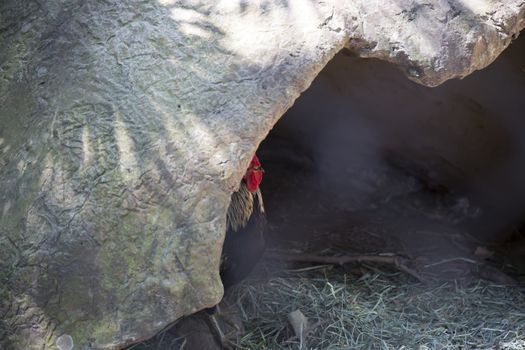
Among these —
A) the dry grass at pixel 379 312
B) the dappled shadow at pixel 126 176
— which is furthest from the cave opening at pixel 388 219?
the dappled shadow at pixel 126 176

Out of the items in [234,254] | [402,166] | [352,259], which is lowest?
[352,259]

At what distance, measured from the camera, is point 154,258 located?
2.88m

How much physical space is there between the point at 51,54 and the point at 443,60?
181 centimetres

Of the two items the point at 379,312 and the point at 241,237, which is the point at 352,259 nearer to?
the point at 379,312

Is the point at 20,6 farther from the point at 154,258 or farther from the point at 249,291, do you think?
the point at 249,291

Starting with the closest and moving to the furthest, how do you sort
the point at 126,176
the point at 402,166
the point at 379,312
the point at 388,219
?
the point at 126,176 < the point at 379,312 < the point at 388,219 < the point at 402,166

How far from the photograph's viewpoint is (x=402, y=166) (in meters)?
5.40

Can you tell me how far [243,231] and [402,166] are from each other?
199 cm

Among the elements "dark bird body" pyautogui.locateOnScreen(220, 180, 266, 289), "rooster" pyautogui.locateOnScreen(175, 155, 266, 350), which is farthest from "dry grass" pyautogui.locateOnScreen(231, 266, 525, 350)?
"dark bird body" pyautogui.locateOnScreen(220, 180, 266, 289)

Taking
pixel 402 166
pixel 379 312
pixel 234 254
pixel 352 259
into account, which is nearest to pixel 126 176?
pixel 234 254

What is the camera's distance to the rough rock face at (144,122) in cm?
288

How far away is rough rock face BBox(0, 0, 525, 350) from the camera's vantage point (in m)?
2.88

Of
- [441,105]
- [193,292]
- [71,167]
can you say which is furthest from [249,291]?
[441,105]

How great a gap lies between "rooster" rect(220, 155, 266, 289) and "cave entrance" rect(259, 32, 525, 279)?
858 millimetres
